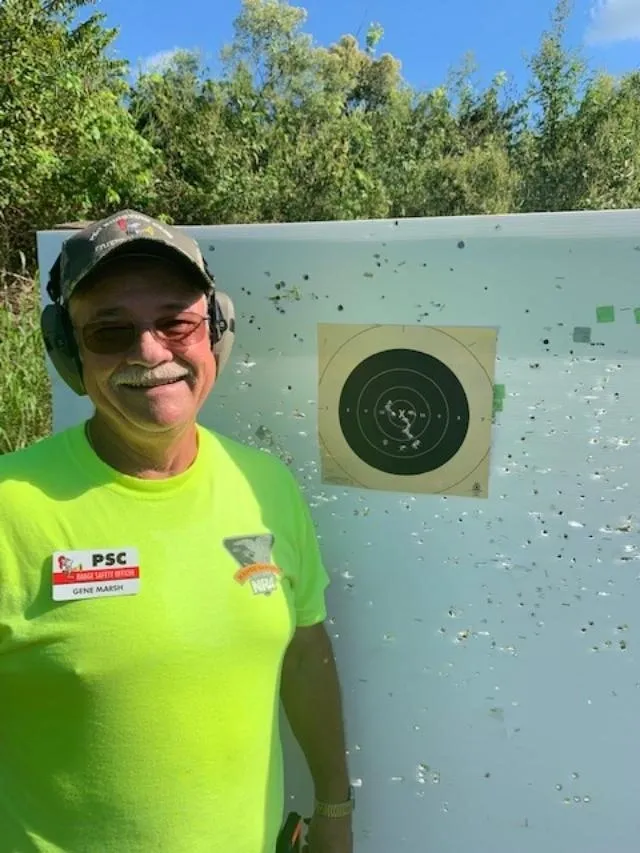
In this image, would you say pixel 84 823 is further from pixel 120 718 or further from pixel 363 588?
pixel 363 588

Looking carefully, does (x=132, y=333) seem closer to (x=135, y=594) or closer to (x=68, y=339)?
(x=68, y=339)

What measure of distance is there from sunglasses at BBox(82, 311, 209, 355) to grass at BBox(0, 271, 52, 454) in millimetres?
2389

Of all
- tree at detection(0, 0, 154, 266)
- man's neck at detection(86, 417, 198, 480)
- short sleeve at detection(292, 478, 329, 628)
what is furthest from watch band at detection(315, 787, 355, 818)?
tree at detection(0, 0, 154, 266)

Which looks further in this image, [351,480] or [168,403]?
[351,480]

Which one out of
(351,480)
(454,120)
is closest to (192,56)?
(454,120)

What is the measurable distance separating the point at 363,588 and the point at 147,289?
81 cm

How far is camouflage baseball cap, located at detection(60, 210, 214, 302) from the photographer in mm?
1038

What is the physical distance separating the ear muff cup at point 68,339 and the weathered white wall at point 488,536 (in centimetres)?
35

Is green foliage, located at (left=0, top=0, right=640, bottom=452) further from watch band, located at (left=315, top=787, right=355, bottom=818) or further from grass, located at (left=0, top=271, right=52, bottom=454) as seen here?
watch band, located at (left=315, top=787, right=355, bottom=818)

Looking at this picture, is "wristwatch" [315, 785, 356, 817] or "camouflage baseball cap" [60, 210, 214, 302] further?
"wristwatch" [315, 785, 356, 817]

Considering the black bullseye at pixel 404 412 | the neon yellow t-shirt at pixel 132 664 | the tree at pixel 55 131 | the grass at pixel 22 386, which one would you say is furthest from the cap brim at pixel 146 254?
the tree at pixel 55 131

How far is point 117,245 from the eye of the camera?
3.39 ft

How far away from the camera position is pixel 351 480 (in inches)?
60.8

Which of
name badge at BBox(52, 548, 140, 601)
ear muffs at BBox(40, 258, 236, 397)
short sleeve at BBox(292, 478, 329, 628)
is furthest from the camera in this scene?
short sleeve at BBox(292, 478, 329, 628)
